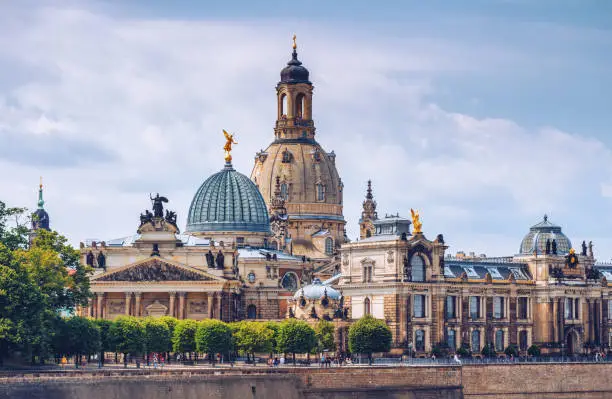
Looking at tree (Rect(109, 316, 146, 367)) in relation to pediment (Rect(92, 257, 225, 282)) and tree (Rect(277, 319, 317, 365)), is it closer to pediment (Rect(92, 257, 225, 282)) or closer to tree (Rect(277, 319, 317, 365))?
tree (Rect(277, 319, 317, 365))

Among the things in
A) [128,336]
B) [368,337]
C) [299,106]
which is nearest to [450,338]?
[368,337]

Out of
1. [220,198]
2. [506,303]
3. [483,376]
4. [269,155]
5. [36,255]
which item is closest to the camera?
[36,255]

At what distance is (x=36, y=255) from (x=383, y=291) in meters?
41.3

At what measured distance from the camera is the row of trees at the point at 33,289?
11044 cm

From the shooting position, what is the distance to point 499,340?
6171 inches

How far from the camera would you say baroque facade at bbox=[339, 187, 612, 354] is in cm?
14812

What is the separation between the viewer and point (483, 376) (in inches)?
5221

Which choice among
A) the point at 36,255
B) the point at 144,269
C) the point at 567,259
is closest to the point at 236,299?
the point at 144,269

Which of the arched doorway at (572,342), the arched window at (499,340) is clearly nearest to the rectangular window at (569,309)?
the arched doorway at (572,342)

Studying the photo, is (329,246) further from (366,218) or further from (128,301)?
(128,301)

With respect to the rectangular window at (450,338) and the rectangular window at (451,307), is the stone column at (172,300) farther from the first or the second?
the rectangular window at (450,338)

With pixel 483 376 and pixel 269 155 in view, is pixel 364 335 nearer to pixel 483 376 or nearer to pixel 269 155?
pixel 483 376

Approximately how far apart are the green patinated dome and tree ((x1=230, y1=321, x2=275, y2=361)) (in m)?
38.1

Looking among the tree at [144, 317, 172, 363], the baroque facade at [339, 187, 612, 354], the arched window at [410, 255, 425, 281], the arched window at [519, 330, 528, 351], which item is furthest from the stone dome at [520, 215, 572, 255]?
the tree at [144, 317, 172, 363]
